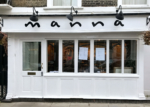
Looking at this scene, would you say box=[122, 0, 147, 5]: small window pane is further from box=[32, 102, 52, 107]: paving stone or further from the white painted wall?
box=[32, 102, 52, 107]: paving stone

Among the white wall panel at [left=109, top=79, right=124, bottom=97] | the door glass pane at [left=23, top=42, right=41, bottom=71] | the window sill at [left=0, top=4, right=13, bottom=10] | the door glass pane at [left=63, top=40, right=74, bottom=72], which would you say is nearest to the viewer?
the window sill at [left=0, top=4, right=13, bottom=10]

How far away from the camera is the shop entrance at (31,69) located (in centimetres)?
609

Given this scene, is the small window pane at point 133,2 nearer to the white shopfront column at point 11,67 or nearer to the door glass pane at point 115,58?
the door glass pane at point 115,58

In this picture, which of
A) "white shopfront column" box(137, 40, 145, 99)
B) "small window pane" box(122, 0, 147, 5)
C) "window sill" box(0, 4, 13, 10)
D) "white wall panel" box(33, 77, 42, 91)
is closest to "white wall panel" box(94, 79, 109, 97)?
"white shopfront column" box(137, 40, 145, 99)

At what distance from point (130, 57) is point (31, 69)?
3.60m

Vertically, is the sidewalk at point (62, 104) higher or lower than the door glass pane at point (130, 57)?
lower

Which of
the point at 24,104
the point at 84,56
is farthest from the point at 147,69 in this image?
the point at 24,104

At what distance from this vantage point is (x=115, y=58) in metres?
6.02

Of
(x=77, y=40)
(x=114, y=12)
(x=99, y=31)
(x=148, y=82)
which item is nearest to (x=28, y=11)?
(x=77, y=40)

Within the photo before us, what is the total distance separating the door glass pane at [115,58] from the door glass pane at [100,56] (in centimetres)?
25

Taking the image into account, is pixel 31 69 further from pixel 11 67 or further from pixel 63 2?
pixel 63 2

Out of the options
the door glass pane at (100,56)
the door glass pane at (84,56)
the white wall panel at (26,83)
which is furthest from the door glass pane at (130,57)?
the white wall panel at (26,83)

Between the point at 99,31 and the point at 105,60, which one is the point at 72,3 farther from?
the point at 105,60

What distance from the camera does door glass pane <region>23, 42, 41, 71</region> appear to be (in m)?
6.17
